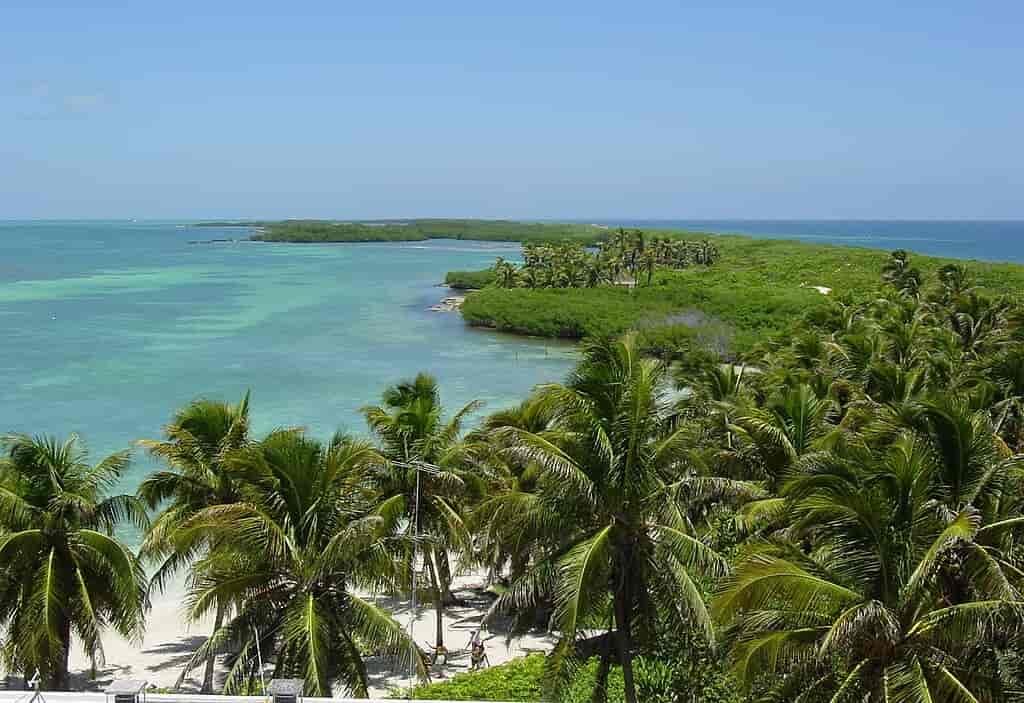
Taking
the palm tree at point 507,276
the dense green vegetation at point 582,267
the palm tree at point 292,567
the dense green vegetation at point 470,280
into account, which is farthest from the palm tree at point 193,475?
the dense green vegetation at point 470,280

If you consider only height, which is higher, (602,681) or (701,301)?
(701,301)

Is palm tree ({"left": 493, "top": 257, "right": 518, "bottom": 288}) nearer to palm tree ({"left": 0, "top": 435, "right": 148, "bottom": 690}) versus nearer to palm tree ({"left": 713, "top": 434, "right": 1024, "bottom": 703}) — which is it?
palm tree ({"left": 0, "top": 435, "right": 148, "bottom": 690})

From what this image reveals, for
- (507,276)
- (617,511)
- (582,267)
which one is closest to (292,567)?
(617,511)

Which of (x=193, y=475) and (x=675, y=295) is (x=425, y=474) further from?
(x=675, y=295)

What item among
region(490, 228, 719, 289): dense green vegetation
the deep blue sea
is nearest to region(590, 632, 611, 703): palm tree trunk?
the deep blue sea

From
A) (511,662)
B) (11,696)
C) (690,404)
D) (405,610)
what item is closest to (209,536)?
(11,696)
